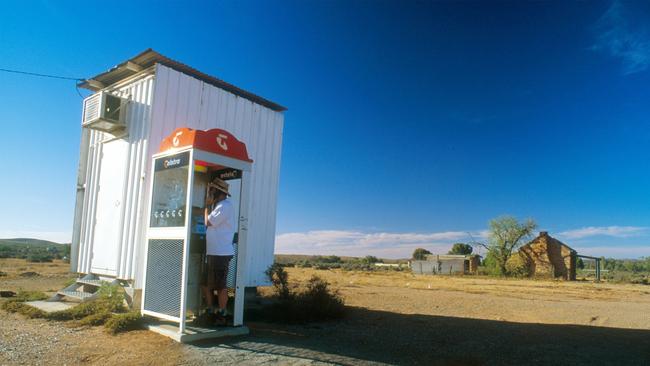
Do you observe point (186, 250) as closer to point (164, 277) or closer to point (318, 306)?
point (164, 277)

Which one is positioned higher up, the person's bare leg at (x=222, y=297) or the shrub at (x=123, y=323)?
the person's bare leg at (x=222, y=297)

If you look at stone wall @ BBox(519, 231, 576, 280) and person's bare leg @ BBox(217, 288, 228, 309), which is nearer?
person's bare leg @ BBox(217, 288, 228, 309)

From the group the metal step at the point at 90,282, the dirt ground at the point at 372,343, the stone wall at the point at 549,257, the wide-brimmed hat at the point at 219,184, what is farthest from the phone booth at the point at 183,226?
the stone wall at the point at 549,257

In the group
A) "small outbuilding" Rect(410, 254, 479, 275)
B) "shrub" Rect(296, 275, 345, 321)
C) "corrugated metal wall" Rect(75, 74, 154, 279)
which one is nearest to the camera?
"corrugated metal wall" Rect(75, 74, 154, 279)

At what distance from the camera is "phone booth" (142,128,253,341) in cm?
623

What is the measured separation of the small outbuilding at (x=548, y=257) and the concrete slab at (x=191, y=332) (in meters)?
35.6

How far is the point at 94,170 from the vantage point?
9625mm

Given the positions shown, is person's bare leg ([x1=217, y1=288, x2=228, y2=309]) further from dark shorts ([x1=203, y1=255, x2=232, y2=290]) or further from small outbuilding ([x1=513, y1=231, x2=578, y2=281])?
small outbuilding ([x1=513, y1=231, x2=578, y2=281])

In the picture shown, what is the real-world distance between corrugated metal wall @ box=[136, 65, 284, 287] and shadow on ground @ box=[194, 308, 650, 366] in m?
2.56

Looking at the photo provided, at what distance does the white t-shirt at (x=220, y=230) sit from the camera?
20.7 feet

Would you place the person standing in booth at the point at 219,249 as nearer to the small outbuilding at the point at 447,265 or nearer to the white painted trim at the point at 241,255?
the white painted trim at the point at 241,255

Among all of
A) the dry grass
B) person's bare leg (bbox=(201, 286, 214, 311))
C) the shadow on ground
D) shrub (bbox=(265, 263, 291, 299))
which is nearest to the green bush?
shrub (bbox=(265, 263, 291, 299))

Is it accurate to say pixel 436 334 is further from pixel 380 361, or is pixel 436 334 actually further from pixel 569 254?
pixel 569 254

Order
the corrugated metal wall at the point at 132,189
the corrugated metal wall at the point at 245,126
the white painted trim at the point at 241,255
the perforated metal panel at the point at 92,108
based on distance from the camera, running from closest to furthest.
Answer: the white painted trim at the point at 241,255
the corrugated metal wall at the point at 132,189
the corrugated metal wall at the point at 245,126
the perforated metal panel at the point at 92,108
